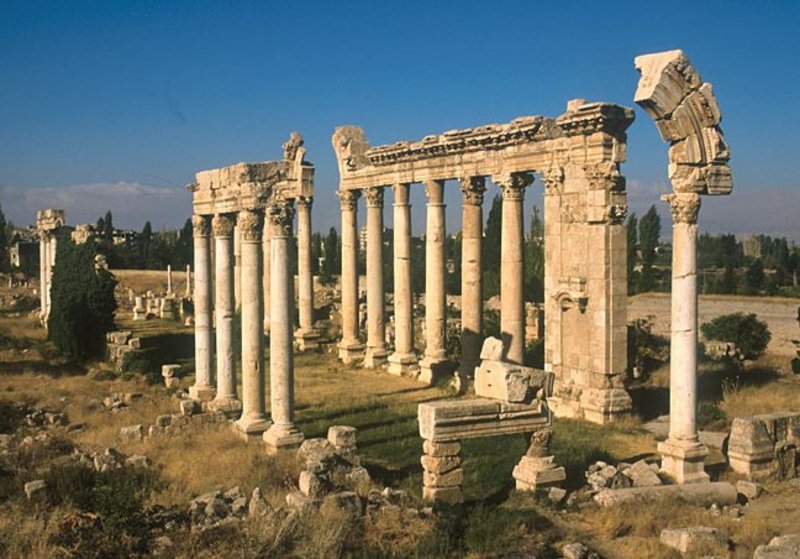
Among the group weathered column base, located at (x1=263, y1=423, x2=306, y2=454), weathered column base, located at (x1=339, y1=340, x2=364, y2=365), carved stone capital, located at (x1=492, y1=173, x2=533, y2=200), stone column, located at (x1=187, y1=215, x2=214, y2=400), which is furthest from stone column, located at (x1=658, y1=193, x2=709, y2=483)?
weathered column base, located at (x1=339, y1=340, x2=364, y2=365)

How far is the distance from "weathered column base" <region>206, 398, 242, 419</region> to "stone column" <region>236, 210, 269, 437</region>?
203cm

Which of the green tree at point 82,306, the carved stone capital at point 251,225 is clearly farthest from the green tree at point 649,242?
the carved stone capital at point 251,225

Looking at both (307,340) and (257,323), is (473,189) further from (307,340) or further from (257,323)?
(307,340)

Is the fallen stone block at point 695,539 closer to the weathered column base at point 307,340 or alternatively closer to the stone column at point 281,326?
the stone column at point 281,326

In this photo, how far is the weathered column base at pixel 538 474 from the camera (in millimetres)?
14664

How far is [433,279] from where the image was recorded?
27875mm

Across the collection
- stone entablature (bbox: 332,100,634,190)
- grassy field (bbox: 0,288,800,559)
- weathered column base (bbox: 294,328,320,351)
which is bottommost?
grassy field (bbox: 0,288,800,559)

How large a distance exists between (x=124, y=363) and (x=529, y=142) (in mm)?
16694

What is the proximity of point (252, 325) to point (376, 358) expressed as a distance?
12662 mm

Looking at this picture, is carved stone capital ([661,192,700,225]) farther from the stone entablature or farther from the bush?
the bush

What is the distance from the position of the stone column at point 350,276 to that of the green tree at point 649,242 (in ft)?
123

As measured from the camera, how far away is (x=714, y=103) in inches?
590

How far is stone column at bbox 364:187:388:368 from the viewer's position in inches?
1204

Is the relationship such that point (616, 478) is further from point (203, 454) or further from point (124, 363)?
point (124, 363)
